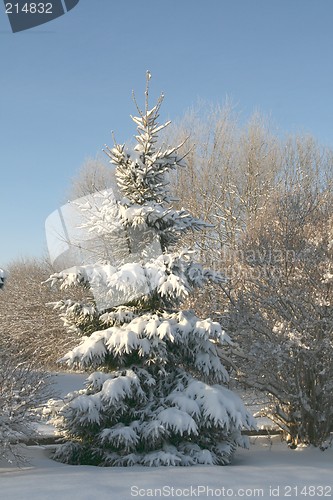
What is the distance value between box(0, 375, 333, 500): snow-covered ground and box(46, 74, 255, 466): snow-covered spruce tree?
0.47m

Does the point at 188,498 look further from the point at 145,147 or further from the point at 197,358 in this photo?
the point at 145,147

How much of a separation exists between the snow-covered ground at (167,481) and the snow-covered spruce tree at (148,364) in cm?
47

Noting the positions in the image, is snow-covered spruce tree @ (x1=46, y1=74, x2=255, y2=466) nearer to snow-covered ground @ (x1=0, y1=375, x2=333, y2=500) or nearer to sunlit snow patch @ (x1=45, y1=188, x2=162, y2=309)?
sunlit snow patch @ (x1=45, y1=188, x2=162, y2=309)

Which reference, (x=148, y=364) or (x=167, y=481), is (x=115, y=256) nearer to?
(x=148, y=364)

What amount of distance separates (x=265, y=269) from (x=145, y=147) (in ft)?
9.48

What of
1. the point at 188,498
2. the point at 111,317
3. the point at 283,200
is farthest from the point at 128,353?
the point at 283,200

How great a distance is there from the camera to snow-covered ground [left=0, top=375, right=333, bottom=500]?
598 centimetres

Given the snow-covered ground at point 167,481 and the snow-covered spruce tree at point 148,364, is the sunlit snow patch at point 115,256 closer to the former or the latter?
the snow-covered spruce tree at point 148,364

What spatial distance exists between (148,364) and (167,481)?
Answer: 2.05 meters

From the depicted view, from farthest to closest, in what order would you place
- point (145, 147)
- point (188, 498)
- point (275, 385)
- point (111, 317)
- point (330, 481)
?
point (275, 385) → point (145, 147) → point (111, 317) → point (330, 481) → point (188, 498)

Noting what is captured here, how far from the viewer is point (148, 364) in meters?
8.30

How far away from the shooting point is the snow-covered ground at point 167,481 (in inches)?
236

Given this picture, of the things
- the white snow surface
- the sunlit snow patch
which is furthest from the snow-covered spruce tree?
the white snow surface

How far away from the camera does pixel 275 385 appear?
976 cm
